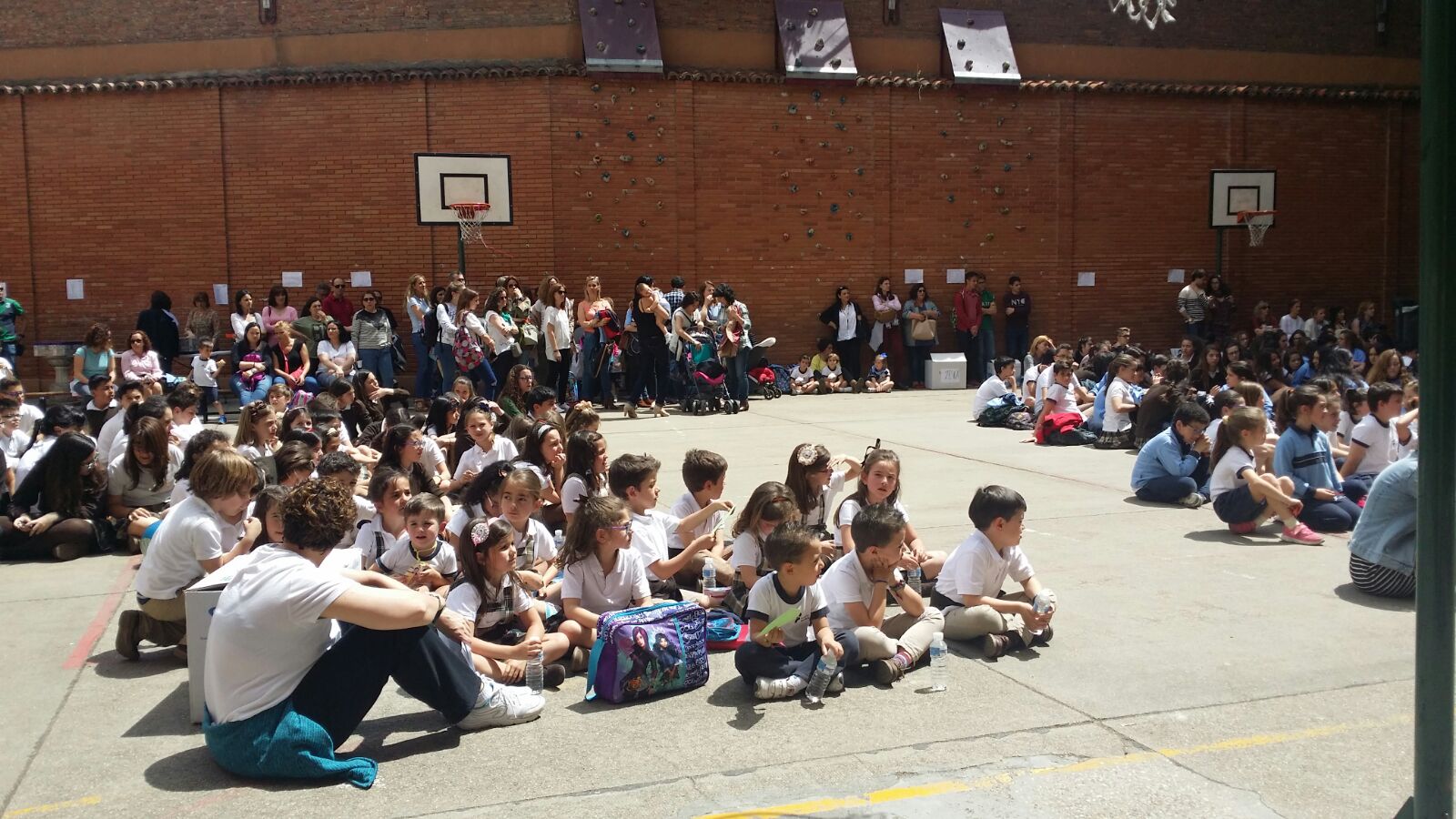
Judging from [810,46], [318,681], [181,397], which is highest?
[810,46]

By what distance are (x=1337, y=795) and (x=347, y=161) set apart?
1983cm

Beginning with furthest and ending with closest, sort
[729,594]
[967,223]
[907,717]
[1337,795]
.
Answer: [967,223] < [729,594] < [907,717] < [1337,795]

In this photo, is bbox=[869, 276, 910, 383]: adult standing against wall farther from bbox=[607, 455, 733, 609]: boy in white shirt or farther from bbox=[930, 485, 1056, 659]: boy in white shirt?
bbox=[930, 485, 1056, 659]: boy in white shirt

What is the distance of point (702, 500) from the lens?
328 inches

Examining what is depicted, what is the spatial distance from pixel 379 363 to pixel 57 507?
32.1 feet

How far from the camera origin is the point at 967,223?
80.1 ft

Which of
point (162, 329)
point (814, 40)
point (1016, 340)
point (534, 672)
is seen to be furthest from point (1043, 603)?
point (1016, 340)

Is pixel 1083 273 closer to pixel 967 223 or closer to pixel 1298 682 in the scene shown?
pixel 967 223

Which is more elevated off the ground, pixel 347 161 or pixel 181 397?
pixel 347 161

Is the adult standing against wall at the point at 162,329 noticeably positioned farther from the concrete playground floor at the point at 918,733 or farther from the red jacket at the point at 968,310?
the red jacket at the point at 968,310

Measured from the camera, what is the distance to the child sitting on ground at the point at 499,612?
620 centimetres

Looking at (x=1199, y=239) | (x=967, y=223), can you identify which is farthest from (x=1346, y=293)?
(x=967, y=223)

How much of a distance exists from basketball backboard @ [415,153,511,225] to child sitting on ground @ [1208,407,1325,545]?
1410cm

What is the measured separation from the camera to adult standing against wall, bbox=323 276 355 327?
20344 mm
